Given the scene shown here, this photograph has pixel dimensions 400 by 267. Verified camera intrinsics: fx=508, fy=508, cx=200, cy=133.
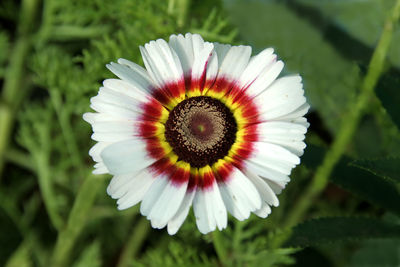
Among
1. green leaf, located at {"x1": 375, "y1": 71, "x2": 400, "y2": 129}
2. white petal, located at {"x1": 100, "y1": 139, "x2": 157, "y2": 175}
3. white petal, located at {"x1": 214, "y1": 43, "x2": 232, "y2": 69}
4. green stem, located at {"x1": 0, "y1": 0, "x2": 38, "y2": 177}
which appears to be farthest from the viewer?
green stem, located at {"x1": 0, "y1": 0, "x2": 38, "y2": 177}

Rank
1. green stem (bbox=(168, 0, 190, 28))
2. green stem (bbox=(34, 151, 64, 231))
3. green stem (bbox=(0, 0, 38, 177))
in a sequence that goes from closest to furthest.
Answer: green stem (bbox=(168, 0, 190, 28)) < green stem (bbox=(34, 151, 64, 231)) < green stem (bbox=(0, 0, 38, 177))

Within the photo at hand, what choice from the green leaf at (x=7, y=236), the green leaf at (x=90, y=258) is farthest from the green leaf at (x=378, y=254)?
the green leaf at (x=7, y=236)

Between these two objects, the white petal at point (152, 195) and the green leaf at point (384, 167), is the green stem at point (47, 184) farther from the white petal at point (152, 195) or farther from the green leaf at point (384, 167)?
the green leaf at point (384, 167)

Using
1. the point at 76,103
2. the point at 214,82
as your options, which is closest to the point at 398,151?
the point at 214,82

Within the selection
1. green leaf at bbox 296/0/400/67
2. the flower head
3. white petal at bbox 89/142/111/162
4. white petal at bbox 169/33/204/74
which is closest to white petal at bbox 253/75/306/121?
the flower head

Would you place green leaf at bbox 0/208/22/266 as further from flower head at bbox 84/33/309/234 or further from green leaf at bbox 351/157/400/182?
green leaf at bbox 351/157/400/182

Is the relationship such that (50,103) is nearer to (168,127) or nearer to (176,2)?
(176,2)

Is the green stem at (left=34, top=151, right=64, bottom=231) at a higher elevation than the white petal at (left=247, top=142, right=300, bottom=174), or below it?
below
